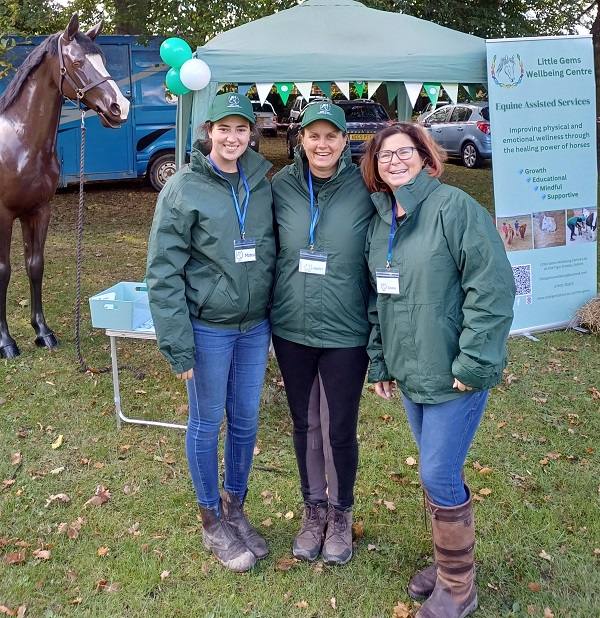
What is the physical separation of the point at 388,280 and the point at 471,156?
47.9 ft

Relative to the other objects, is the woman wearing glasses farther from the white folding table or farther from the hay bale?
the hay bale

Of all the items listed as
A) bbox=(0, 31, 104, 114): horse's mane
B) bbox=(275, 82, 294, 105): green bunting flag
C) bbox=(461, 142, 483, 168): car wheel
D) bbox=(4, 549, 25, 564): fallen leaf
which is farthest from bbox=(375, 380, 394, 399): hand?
bbox=(461, 142, 483, 168): car wheel

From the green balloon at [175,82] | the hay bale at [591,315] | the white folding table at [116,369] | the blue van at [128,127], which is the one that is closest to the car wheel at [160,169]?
the blue van at [128,127]

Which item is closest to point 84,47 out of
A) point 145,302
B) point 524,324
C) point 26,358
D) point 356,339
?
point 145,302

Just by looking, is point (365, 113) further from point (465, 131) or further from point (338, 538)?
point (338, 538)

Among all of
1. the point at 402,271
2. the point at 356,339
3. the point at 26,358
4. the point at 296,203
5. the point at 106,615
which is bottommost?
the point at 106,615

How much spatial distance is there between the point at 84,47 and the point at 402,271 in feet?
11.2

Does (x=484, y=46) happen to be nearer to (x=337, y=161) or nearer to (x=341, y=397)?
(x=337, y=161)

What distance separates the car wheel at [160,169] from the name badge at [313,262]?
989cm

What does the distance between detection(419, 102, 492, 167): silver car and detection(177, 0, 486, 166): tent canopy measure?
36.1 ft

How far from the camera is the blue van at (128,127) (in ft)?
36.3

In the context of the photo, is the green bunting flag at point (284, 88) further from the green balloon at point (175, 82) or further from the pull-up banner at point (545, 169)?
the pull-up banner at point (545, 169)

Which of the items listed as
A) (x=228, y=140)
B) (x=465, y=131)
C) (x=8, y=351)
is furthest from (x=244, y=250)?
(x=465, y=131)

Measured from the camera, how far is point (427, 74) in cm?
464
